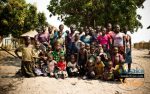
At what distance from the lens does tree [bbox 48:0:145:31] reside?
80.2 feet

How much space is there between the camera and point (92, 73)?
11.7 meters

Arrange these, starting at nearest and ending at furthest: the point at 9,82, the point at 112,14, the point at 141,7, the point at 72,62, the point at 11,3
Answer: the point at 9,82
the point at 72,62
the point at 112,14
the point at 11,3
the point at 141,7

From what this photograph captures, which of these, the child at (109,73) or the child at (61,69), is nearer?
the child at (109,73)

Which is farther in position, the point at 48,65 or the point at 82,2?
the point at 82,2

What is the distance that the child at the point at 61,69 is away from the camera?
11703 millimetres

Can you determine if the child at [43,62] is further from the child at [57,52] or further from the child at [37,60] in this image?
the child at [57,52]

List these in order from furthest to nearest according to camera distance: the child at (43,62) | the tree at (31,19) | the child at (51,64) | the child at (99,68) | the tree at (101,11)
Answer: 1. the tree at (31,19)
2. the tree at (101,11)
3. the child at (43,62)
4. the child at (51,64)
5. the child at (99,68)

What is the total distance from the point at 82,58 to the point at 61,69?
98 cm

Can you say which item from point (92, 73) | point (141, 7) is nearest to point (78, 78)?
point (92, 73)

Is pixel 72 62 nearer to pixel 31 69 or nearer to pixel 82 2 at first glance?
pixel 31 69

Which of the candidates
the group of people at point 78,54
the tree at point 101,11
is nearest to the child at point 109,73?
the group of people at point 78,54

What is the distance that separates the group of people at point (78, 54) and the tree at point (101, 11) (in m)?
12.3

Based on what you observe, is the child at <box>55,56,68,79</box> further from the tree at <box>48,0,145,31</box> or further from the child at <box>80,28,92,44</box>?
the tree at <box>48,0,145,31</box>

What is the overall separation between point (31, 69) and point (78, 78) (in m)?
1.88
